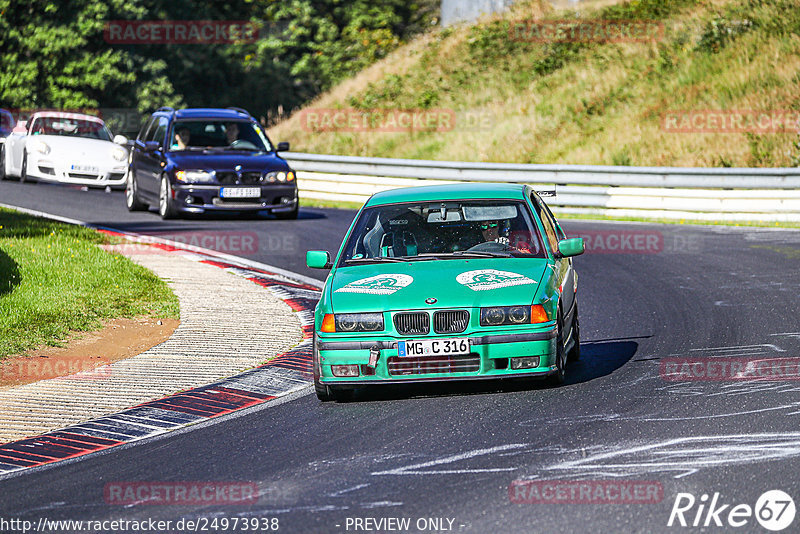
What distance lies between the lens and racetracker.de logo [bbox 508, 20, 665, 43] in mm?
34062

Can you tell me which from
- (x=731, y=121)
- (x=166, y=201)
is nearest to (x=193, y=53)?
(x=731, y=121)

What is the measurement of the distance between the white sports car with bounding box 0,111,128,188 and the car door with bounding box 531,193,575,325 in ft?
48.7

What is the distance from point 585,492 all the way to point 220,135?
1652 cm

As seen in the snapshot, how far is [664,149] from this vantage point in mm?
26531

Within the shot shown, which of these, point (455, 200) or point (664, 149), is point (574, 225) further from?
point (455, 200)

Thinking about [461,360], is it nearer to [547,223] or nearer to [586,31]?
[547,223]

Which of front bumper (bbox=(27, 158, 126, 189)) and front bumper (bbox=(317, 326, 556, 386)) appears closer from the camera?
front bumper (bbox=(317, 326, 556, 386))

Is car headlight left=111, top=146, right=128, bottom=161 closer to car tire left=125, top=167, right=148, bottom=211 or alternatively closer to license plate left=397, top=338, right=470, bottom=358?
car tire left=125, top=167, right=148, bottom=211

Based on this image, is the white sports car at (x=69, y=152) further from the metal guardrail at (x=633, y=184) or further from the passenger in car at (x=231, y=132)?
the metal guardrail at (x=633, y=184)

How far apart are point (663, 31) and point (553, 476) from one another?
28.8m

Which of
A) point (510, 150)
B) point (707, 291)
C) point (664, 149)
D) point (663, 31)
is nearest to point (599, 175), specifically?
point (664, 149)

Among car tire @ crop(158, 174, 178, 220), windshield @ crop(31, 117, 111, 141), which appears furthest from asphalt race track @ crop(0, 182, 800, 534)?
windshield @ crop(31, 117, 111, 141)

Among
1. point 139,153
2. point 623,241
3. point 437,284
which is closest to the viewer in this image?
point 437,284

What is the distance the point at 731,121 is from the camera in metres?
27.0
